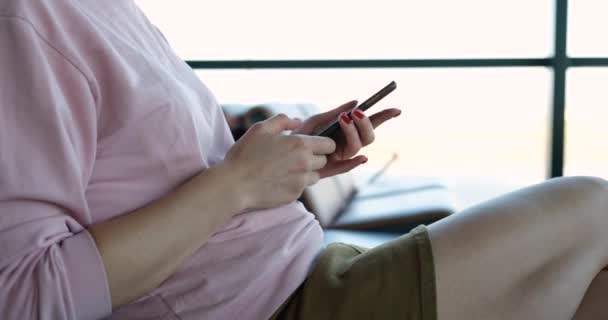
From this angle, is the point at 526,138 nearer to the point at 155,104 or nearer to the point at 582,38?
the point at 582,38

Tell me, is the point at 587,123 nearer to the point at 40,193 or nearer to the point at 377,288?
the point at 377,288

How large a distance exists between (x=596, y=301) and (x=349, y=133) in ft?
1.51

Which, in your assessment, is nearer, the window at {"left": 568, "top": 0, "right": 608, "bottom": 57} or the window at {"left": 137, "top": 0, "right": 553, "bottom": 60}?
the window at {"left": 568, "top": 0, "right": 608, "bottom": 57}

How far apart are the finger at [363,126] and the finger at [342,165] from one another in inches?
1.7

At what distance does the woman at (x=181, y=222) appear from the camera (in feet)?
2.33

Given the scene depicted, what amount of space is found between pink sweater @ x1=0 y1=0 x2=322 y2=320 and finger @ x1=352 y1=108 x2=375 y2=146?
0.53ft

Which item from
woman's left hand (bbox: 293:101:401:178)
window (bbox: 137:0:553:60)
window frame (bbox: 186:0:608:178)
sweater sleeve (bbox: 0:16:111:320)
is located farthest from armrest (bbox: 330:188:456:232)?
sweater sleeve (bbox: 0:16:111:320)

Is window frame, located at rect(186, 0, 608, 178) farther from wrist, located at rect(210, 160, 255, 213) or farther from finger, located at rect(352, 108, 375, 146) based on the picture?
wrist, located at rect(210, 160, 255, 213)

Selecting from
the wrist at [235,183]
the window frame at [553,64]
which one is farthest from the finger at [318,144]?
the window frame at [553,64]

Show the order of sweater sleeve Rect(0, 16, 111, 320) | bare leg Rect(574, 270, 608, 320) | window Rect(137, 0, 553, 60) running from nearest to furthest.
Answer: sweater sleeve Rect(0, 16, 111, 320) → bare leg Rect(574, 270, 608, 320) → window Rect(137, 0, 553, 60)

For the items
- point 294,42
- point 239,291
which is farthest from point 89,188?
point 294,42

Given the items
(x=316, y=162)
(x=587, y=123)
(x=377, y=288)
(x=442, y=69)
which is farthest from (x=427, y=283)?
(x=587, y=123)

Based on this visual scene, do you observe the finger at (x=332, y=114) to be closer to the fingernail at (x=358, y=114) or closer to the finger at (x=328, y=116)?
the finger at (x=328, y=116)

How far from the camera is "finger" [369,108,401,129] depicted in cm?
107
